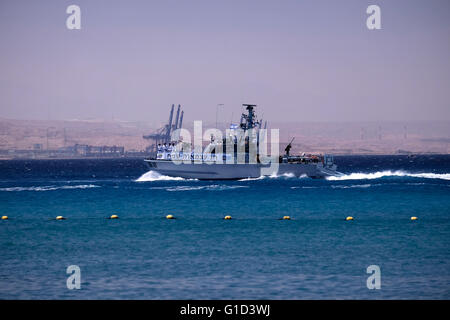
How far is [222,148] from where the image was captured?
111 metres

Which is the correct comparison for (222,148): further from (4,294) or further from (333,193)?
(4,294)

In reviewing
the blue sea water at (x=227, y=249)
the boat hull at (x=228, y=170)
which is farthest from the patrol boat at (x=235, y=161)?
the blue sea water at (x=227, y=249)

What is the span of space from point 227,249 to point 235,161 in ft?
246

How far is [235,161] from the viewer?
368 feet

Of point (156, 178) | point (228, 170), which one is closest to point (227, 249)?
point (228, 170)

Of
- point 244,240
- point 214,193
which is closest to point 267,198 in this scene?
point 214,193

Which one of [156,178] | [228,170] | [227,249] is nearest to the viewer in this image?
[227,249]

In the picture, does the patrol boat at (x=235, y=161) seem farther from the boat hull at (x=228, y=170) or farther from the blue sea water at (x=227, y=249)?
the blue sea water at (x=227, y=249)

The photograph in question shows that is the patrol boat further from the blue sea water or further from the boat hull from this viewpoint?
the blue sea water

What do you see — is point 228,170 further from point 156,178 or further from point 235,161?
point 156,178

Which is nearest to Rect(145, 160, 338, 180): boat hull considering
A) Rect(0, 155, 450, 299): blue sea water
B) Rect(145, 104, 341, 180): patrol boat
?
Rect(145, 104, 341, 180): patrol boat

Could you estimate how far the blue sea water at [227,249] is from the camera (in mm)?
26547

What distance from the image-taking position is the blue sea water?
26547 millimetres
